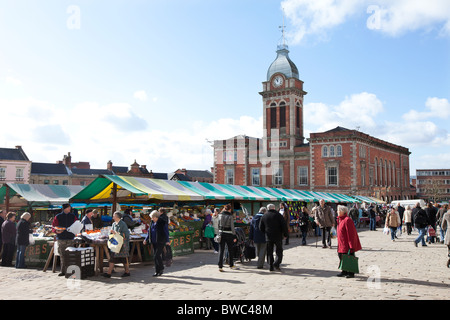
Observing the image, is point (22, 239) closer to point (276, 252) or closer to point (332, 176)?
point (276, 252)

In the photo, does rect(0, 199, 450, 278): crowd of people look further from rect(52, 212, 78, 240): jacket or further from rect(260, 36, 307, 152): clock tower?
rect(260, 36, 307, 152): clock tower

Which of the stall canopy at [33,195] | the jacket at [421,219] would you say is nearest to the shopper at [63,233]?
the stall canopy at [33,195]

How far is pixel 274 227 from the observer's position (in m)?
10.4

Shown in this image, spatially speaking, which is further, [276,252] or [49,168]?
[49,168]

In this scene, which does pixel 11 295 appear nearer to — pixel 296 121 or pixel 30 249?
pixel 30 249

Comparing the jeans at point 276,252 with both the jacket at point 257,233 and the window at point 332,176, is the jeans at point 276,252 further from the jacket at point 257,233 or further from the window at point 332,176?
the window at point 332,176

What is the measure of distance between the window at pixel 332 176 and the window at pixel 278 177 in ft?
22.1

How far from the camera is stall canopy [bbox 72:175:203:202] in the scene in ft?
45.8

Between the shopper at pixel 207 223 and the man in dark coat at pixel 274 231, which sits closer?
the man in dark coat at pixel 274 231

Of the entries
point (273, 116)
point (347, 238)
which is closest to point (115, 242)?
point (347, 238)

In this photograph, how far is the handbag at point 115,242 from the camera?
9.60 m

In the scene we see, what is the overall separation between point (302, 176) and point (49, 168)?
1793 inches
